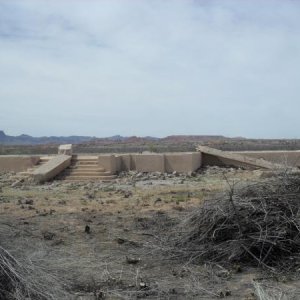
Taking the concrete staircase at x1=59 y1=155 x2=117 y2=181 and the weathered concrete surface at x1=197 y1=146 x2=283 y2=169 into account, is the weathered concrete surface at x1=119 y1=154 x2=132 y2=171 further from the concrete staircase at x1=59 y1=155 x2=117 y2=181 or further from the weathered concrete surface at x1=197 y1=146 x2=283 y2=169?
the weathered concrete surface at x1=197 y1=146 x2=283 y2=169

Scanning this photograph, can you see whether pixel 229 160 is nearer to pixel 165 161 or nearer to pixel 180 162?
pixel 180 162

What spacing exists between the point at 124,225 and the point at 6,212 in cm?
292

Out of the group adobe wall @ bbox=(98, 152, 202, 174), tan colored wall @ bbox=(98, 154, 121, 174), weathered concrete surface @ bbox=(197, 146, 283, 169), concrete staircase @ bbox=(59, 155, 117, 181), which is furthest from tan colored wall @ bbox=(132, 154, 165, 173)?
weathered concrete surface @ bbox=(197, 146, 283, 169)

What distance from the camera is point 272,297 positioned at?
16.3 ft

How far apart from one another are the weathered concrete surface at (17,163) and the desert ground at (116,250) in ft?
17.5

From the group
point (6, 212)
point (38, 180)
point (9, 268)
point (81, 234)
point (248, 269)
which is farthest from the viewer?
point (38, 180)

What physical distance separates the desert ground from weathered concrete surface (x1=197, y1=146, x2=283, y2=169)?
4804 millimetres

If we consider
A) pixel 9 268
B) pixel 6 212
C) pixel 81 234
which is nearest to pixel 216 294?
pixel 9 268

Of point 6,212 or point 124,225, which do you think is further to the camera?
point 6,212

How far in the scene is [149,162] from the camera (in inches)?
735

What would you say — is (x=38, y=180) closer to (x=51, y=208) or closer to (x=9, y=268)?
(x=51, y=208)

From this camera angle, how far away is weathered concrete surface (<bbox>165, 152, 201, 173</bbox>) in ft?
61.3

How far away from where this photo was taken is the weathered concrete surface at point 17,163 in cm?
1956

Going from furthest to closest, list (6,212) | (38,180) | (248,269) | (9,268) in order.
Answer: (38,180) → (6,212) → (248,269) → (9,268)
